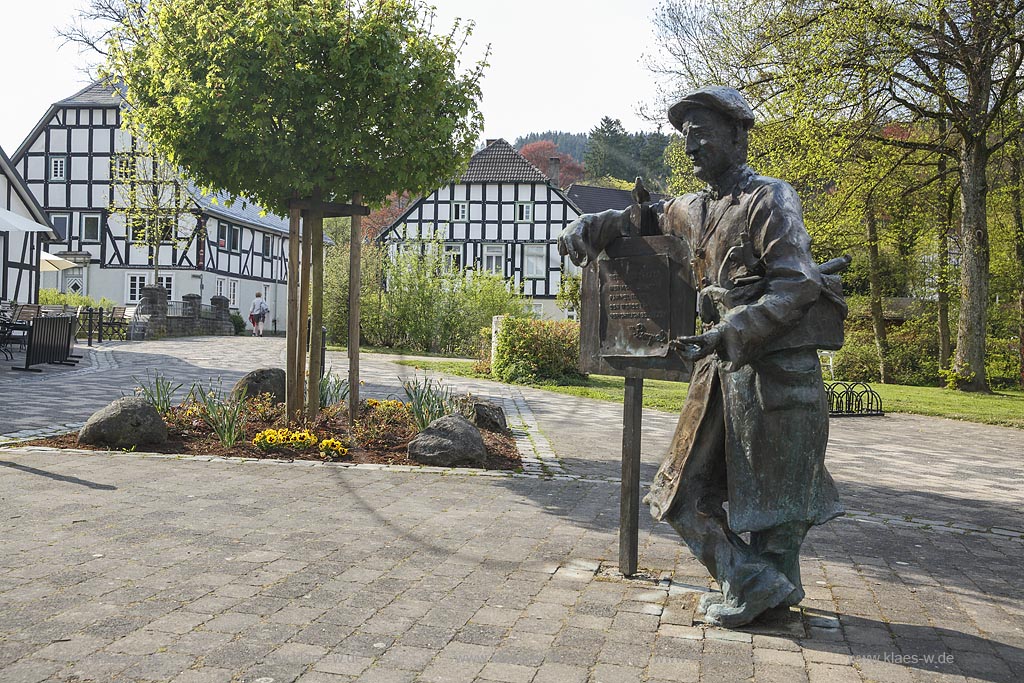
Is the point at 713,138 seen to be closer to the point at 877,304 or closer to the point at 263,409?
the point at 263,409

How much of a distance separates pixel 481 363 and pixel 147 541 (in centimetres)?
1643

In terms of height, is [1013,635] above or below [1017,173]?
below

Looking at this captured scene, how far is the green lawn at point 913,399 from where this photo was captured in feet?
54.1

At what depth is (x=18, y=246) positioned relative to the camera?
3241 centimetres

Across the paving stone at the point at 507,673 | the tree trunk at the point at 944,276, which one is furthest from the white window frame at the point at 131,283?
the paving stone at the point at 507,673

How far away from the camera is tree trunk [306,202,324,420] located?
9297 millimetres

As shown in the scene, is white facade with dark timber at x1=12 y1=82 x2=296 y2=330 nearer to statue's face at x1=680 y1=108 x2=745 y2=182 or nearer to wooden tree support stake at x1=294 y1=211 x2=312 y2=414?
wooden tree support stake at x1=294 y1=211 x2=312 y2=414

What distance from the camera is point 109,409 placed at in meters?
8.69

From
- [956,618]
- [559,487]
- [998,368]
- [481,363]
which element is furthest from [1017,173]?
[956,618]

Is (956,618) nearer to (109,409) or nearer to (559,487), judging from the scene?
(559,487)

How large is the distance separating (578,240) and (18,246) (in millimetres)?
32824

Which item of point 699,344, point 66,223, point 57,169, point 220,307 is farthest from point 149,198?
point 699,344

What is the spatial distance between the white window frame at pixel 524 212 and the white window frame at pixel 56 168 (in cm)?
2167

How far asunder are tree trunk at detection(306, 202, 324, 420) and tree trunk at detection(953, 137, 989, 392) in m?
17.1
